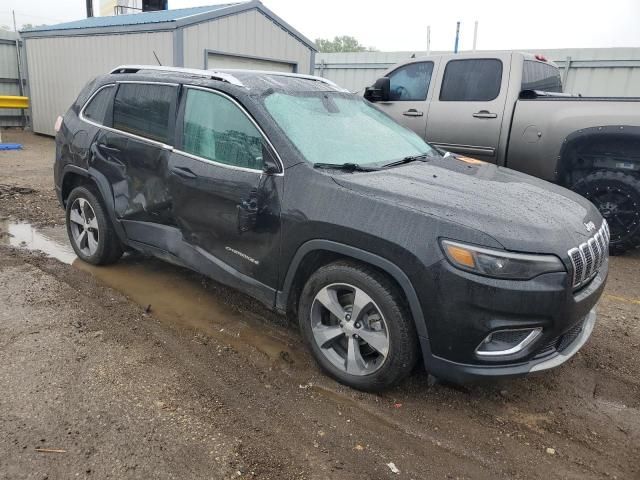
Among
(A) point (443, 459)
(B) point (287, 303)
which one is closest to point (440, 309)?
(A) point (443, 459)

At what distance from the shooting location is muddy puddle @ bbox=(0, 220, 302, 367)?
12.1 ft

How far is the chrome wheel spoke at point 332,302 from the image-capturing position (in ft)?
10.1

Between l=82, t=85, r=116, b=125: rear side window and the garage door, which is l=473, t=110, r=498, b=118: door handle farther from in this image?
the garage door

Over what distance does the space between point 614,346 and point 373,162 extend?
2230mm

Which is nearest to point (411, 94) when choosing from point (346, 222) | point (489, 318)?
point (346, 222)

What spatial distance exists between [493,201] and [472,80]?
4.02 m

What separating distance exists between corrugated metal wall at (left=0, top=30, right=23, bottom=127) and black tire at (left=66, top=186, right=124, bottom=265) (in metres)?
12.9

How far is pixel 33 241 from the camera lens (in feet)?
18.9

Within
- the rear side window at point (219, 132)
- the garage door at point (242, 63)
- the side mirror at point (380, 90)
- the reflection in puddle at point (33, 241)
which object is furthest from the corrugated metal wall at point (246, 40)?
the rear side window at point (219, 132)

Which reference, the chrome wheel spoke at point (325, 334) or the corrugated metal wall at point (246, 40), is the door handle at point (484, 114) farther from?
the corrugated metal wall at point (246, 40)

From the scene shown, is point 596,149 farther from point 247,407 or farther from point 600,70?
point 600,70

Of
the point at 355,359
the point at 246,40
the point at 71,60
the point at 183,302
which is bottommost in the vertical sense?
the point at 183,302

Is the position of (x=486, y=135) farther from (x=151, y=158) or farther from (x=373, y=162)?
(x=151, y=158)

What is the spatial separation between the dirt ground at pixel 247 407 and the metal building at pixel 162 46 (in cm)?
757
